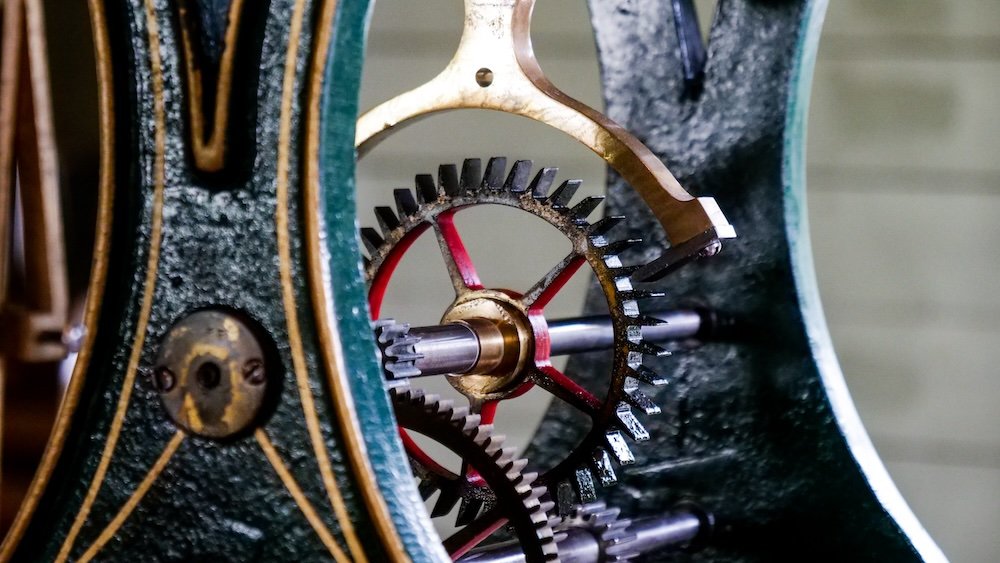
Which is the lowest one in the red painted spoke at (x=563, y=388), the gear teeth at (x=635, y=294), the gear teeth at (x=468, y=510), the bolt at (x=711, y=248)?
the gear teeth at (x=468, y=510)

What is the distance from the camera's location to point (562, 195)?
37.9 inches

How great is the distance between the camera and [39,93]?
68cm

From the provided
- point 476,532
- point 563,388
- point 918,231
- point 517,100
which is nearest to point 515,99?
point 517,100

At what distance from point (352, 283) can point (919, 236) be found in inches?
83.8

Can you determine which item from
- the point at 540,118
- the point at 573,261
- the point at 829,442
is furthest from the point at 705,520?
the point at 540,118

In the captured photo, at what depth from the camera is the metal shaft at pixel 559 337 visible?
836 mm

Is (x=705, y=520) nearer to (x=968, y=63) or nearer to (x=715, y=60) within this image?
(x=715, y=60)

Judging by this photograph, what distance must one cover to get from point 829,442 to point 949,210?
1.62m

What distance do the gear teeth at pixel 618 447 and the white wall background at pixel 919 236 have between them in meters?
1.70

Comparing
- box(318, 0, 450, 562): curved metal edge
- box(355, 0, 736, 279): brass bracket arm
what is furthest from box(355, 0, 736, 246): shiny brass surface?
box(318, 0, 450, 562): curved metal edge

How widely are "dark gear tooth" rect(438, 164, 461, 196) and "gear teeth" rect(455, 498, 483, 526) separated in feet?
0.77

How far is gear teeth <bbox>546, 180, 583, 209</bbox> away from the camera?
0.95 meters

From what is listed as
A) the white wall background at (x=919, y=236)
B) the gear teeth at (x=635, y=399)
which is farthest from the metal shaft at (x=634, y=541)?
the white wall background at (x=919, y=236)

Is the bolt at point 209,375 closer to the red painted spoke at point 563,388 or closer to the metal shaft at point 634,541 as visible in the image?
the metal shaft at point 634,541
